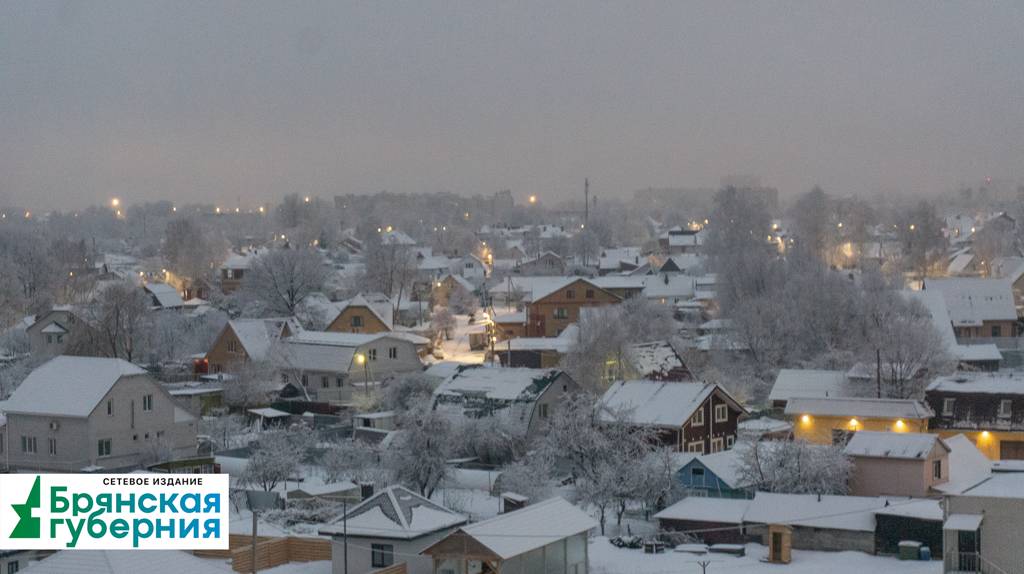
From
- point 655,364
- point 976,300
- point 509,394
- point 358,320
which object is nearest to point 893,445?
point 509,394

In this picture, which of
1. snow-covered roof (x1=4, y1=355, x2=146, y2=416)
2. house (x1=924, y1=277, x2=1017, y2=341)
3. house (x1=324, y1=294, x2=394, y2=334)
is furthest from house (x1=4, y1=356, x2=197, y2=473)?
house (x1=924, y1=277, x2=1017, y2=341)

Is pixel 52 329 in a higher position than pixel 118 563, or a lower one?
lower

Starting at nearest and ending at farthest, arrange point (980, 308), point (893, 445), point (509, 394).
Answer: point (893, 445)
point (509, 394)
point (980, 308)

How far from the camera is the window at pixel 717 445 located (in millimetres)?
25047

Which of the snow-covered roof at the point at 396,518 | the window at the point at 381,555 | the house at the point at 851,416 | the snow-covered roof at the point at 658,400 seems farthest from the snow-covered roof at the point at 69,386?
the house at the point at 851,416

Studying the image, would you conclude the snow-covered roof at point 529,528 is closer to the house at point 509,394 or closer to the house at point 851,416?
the house at point 509,394

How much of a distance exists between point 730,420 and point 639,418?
232 centimetres

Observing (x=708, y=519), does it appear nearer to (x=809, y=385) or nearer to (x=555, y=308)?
(x=809, y=385)

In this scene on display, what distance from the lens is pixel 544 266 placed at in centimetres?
6475

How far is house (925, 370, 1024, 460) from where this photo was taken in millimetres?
24938

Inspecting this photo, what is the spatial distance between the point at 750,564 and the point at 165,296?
3853 cm

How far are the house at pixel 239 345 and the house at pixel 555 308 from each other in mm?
9516

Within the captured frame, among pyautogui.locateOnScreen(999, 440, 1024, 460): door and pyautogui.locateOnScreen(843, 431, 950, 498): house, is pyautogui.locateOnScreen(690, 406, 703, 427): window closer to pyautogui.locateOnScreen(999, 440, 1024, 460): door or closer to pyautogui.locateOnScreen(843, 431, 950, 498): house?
pyautogui.locateOnScreen(843, 431, 950, 498): house

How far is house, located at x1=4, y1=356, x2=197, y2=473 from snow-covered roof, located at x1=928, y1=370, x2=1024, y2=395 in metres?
15.4
